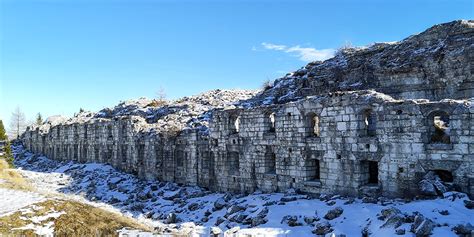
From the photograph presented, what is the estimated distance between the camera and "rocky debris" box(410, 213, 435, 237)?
1017cm

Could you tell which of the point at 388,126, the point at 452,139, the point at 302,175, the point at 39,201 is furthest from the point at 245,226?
the point at 39,201

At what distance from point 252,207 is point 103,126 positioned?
2171cm

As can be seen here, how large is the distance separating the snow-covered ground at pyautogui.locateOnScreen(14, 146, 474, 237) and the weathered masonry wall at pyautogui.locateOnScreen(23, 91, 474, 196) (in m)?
0.71

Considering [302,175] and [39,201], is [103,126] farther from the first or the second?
[302,175]

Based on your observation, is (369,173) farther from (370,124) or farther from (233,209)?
(233,209)

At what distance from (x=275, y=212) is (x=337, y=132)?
3.94 metres

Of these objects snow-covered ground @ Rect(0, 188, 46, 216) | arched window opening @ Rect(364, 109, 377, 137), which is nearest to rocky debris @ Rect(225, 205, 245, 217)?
arched window opening @ Rect(364, 109, 377, 137)

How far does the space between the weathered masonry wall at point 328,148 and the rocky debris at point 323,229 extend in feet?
9.15

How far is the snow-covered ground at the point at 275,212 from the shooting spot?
11031 mm

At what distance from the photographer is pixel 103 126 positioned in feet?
111

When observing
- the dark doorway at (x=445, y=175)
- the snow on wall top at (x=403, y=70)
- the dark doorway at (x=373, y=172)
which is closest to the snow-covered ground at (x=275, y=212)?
the dark doorway at (x=445, y=175)

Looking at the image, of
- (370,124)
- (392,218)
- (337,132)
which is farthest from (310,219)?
(370,124)

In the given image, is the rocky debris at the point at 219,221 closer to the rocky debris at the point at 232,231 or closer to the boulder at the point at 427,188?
the rocky debris at the point at 232,231

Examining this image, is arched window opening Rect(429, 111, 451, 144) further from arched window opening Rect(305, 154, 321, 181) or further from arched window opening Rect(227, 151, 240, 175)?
arched window opening Rect(227, 151, 240, 175)
